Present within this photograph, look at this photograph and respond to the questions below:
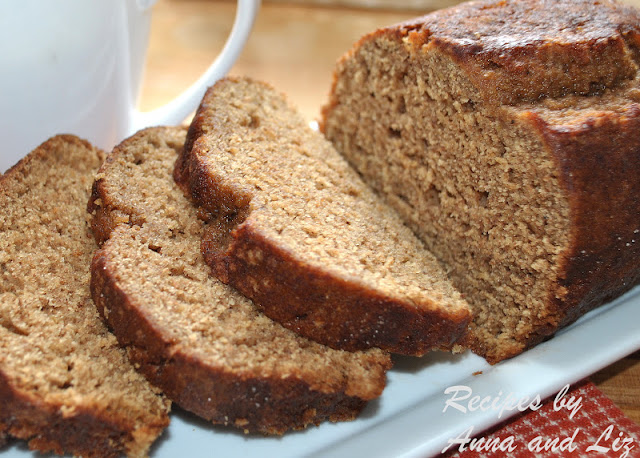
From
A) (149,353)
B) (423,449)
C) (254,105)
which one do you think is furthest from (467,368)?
(254,105)

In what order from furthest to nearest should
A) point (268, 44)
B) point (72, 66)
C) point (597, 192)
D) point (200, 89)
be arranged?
point (268, 44), point (200, 89), point (72, 66), point (597, 192)

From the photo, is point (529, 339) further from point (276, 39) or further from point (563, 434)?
point (276, 39)

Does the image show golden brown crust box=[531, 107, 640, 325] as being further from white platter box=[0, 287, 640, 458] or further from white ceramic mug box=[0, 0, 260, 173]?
white ceramic mug box=[0, 0, 260, 173]

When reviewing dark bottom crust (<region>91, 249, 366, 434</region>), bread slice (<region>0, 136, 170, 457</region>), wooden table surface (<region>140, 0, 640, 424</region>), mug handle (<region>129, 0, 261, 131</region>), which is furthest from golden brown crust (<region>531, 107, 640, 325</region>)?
wooden table surface (<region>140, 0, 640, 424</region>)

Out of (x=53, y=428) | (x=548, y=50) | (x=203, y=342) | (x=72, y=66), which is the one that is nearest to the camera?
(x=53, y=428)

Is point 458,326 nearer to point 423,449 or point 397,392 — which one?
point 397,392

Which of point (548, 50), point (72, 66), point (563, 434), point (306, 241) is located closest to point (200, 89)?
point (72, 66)

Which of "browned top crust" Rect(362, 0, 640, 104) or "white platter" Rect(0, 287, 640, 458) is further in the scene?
"browned top crust" Rect(362, 0, 640, 104)
